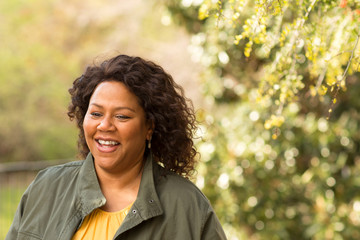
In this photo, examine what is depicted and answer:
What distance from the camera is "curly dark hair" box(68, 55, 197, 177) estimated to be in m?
2.65

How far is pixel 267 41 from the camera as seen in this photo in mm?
2660

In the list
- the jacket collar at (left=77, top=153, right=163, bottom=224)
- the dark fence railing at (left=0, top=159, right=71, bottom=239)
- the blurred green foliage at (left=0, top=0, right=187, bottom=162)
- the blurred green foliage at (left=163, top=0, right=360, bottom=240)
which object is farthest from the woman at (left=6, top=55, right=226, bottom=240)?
the blurred green foliage at (left=0, top=0, right=187, bottom=162)

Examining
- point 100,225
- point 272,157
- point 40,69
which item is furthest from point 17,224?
point 40,69

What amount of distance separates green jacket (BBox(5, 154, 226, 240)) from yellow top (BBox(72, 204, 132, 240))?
38 mm

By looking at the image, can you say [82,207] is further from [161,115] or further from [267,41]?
[267,41]

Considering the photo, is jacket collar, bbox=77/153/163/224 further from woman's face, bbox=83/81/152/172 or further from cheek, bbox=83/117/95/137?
cheek, bbox=83/117/95/137

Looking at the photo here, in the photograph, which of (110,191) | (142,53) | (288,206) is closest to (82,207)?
(110,191)

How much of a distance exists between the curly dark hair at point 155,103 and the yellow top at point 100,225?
363mm

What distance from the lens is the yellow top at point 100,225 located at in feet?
8.30

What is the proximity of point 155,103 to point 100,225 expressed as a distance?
0.58m

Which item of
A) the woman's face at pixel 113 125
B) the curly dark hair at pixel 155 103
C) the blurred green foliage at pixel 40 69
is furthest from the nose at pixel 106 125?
the blurred green foliage at pixel 40 69

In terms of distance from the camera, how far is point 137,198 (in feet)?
8.43

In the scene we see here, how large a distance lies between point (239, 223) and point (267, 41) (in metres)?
3.32

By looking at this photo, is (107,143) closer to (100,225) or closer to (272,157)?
(100,225)
